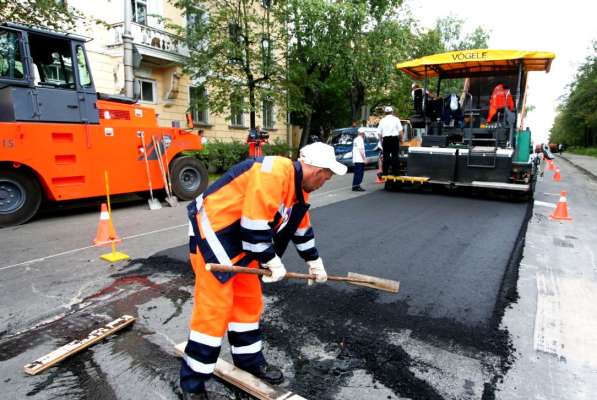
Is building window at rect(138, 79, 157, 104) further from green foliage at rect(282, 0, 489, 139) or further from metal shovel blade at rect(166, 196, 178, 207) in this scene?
metal shovel blade at rect(166, 196, 178, 207)

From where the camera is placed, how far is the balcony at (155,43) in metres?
13.5

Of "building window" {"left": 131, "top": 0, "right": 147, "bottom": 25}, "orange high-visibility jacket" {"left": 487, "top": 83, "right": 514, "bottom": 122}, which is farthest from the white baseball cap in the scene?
"building window" {"left": 131, "top": 0, "right": 147, "bottom": 25}

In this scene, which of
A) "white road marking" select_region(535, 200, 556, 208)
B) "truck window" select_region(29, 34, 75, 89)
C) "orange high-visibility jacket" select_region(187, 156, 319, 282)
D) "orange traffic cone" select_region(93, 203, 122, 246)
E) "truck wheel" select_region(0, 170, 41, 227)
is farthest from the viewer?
"white road marking" select_region(535, 200, 556, 208)

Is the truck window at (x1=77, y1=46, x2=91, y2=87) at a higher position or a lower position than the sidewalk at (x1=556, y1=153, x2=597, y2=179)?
higher

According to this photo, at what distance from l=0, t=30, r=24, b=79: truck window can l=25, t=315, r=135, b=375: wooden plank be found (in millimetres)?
5298

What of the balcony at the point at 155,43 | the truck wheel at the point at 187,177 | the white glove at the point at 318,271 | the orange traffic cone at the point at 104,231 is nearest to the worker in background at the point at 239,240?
the white glove at the point at 318,271

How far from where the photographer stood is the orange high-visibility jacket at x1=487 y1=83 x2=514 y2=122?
868cm

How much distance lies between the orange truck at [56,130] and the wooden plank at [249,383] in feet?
18.8

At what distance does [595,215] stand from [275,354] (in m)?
7.51

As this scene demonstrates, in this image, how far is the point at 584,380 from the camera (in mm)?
2373

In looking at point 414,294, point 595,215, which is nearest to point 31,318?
point 414,294

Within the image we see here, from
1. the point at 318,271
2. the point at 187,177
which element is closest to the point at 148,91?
the point at 187,177

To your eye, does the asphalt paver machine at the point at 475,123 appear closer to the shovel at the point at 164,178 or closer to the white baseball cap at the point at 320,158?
the shovel at the point at 164,178

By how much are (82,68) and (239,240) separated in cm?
649
